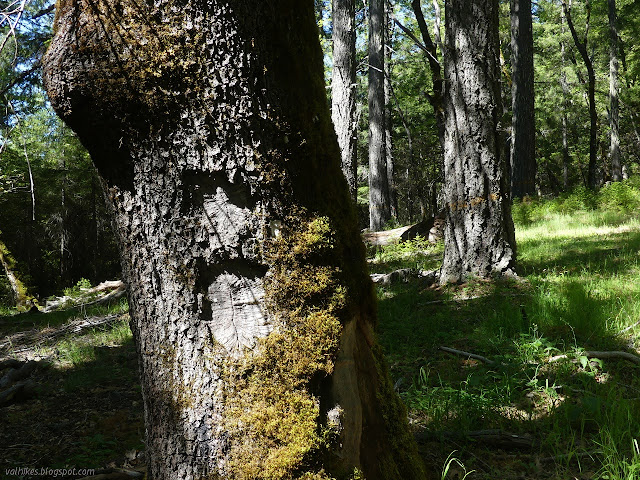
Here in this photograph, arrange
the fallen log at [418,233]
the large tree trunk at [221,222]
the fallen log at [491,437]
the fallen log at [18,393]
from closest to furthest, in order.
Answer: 1. the large tree trunk at [221,222]
2. the fallen log at [491,437]
3. the fallen log at [18,393]
4. the fallen log at [418,233]

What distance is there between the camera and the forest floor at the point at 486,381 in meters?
2.49

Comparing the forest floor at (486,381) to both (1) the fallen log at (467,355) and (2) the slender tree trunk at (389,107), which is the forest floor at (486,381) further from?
(2) the slender tree trunk at (389,107)

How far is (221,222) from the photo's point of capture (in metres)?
1.61

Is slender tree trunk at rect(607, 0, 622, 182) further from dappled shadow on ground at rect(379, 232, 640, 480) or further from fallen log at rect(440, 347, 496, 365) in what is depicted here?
fallen log at rect(440, 347, 496, 365)

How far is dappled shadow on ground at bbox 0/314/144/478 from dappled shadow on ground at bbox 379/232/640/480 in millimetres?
1985

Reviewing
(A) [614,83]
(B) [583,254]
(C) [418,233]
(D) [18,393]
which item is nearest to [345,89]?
(C) [418,233]

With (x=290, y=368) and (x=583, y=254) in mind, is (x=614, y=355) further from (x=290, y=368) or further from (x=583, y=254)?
(x=583, y=254)

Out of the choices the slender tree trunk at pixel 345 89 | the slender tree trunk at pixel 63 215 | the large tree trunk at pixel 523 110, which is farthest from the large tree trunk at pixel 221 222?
the slender tree trunk at pixel 63 215

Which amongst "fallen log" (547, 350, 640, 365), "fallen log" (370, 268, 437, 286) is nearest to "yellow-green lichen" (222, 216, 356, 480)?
"fallen log" (547, 350, 640, 365)

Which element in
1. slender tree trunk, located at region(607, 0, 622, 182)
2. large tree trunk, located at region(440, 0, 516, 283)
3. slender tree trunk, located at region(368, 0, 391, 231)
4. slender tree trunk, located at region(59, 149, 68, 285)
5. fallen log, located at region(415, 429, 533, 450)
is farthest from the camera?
slender tree trunk, located at region(607, 0, 622, 182)

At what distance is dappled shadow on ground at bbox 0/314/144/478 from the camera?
307 cm

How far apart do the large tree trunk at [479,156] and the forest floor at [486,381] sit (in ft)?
1.24

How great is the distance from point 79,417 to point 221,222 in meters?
3.16

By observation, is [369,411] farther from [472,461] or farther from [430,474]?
[472,461]
